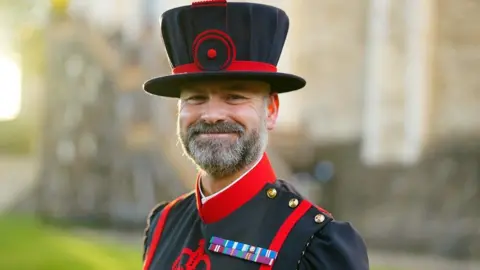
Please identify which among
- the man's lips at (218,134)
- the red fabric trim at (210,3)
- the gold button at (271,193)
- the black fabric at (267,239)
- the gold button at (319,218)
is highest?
the red fabric trim at (210,3)

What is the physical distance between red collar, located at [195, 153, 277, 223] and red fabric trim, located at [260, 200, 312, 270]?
0.39 feet

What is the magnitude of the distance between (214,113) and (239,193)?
0.20 metres

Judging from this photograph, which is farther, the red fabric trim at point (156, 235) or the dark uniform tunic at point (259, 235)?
the red fabric trim at point (156, 235)

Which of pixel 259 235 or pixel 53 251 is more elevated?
pixel 259 235

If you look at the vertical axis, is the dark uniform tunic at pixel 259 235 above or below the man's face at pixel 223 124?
below

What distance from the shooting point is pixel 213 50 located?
1548 mm

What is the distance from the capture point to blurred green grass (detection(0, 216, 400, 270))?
606 cm

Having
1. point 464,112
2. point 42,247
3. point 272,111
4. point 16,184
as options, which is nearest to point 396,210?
point 464,112

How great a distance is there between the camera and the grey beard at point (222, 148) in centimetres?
152

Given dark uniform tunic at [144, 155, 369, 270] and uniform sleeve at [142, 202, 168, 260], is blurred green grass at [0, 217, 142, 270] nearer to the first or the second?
uniform sleeve at [142, 202, 168, 260]

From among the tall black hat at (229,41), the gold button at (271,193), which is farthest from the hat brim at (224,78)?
the gold button at (271,193)

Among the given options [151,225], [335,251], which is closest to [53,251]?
[151,225]

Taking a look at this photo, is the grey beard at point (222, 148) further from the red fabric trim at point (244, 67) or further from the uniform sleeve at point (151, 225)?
the uniform sleeve at point (151, 225)

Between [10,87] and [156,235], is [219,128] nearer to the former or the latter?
[156,235]
